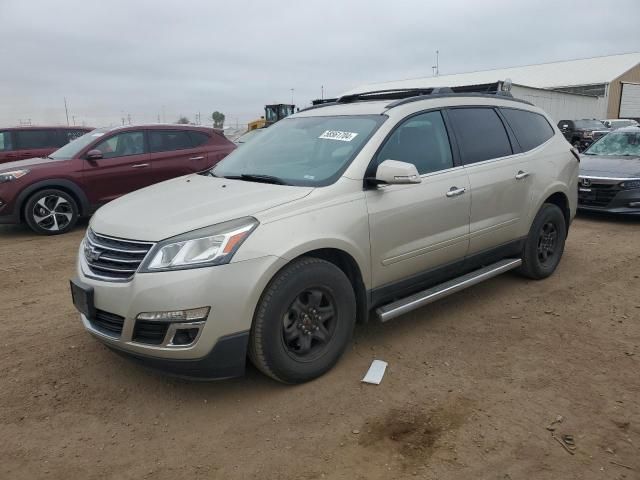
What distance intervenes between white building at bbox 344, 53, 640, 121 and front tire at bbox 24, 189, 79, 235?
114ft

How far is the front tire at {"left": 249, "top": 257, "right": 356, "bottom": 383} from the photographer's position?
298cm

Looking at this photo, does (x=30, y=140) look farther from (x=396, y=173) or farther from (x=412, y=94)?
(x=396, y=173)

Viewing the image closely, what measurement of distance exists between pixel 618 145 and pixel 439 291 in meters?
7.27

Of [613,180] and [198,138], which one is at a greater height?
[198,138]

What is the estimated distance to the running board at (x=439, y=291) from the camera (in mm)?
3617

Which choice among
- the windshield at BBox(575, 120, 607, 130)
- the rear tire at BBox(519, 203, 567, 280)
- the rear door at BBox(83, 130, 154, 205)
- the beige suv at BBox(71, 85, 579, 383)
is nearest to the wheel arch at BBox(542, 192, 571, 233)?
the rear tire at BBox(519, 203, 567, 280)

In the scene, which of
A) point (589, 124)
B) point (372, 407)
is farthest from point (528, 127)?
point (589, 124)

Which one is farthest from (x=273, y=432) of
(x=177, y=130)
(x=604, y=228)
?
(x=177, y=130)

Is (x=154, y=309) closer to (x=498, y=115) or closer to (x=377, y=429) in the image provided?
(x=377, y=429)

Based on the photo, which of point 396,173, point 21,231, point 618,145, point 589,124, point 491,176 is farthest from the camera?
point 589,124

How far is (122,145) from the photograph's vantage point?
8555 millimetres

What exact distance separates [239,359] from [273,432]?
44cm

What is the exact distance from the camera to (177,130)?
359 inches

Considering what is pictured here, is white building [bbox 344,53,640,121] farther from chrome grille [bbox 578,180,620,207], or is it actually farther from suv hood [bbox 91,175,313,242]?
suv hood [bbox 91,175,313,242]
